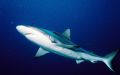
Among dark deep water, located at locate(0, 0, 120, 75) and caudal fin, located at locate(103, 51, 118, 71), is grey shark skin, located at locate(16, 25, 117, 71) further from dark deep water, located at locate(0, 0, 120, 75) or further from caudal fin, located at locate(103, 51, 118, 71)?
dark deep water, located at locate(0, 0, 120, 75)

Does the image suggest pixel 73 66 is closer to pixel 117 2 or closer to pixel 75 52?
pixel 117 2

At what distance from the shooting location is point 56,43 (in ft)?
11.0

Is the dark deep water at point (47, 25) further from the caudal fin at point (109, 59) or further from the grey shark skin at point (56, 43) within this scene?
the grey shark skin at point (56, 43)

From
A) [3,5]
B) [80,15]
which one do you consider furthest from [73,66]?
[3,5]

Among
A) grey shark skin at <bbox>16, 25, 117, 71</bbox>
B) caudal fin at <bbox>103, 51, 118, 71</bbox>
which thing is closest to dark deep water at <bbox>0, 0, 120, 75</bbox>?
caudal fin at <bbox>103, 51, 118, 71</bbox>

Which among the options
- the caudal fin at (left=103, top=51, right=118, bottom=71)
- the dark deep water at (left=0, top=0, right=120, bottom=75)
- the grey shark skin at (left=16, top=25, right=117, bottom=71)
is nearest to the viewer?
the grey shark skin at (left=16, top=25, right=117, bottom=71)

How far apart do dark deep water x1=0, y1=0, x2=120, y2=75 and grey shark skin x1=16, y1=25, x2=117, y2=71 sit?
8714mm

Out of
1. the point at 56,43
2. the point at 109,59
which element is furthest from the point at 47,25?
the point at 56,43

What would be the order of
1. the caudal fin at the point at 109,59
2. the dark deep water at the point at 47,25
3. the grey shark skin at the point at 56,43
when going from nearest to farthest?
the grey shark skin at the point at 56,43
the caudal fin at the point at 109,59
the dark deep water at the point at 47,25

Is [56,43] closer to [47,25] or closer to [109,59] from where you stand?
[109,59]

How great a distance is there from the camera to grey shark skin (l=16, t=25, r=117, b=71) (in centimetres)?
316

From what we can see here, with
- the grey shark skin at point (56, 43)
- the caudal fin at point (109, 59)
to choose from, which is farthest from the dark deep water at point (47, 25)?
the grey shark skin at point (56, 43)

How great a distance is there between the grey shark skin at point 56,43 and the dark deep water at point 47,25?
8714 millimetres

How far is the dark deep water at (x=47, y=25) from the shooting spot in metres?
12.6
